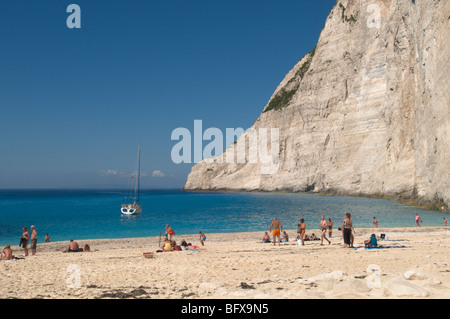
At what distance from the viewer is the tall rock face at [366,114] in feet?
115

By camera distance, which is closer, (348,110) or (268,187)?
(348,110)

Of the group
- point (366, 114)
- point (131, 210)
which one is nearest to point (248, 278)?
point (131, 210)

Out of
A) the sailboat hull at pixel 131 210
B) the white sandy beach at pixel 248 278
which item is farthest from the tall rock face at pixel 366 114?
the sailboat hull at pixel 131 210

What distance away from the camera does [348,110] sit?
215ft

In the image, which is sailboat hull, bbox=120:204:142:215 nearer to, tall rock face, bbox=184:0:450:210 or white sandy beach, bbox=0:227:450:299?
white sandy beach, bbox=0:227:450:299

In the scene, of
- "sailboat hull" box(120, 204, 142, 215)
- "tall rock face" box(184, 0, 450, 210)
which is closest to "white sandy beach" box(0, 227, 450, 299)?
"tall rock face" box(184, 0, 450, 210)

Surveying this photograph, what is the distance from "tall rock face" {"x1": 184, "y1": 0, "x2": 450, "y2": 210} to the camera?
35156 millimetres

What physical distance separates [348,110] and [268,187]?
31236 mm

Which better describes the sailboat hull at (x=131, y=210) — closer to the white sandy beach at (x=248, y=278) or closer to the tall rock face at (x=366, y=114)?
the white sandy beach at (x=248, y=278)

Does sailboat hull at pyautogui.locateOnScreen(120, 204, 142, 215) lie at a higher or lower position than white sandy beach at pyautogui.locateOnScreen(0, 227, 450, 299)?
lower

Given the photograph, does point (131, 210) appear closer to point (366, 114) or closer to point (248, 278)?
point (248, 278)

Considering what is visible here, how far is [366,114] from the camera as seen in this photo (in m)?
61.3
